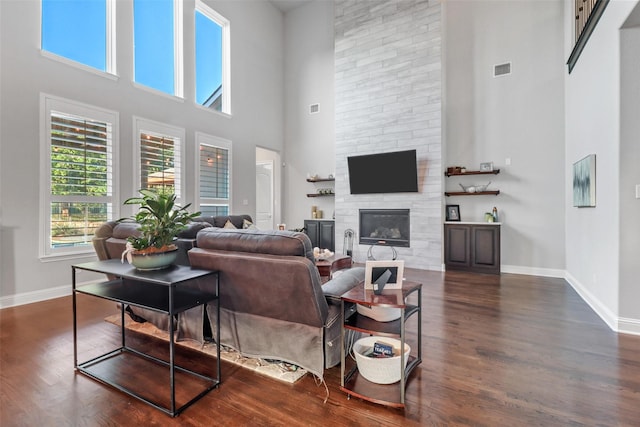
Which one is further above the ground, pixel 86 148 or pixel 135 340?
pixel 86 148

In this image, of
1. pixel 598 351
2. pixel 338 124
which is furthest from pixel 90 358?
pixel 338 124

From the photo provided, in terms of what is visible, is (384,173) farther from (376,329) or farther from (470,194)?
(376,329)

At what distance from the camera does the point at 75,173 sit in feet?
13.4

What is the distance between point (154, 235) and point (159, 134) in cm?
378

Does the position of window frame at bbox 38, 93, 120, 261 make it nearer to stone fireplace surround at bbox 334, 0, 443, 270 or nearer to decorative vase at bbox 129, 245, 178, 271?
decorative vase at bbox 129, 245, 178, 271

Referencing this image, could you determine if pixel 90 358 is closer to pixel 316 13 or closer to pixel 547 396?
pixel 547 396

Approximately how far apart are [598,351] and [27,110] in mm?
6265

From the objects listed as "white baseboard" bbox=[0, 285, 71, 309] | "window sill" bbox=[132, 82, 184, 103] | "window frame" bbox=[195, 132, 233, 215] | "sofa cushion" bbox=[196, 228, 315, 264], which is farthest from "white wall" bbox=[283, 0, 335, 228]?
"sofa cushion" bbox=[196, 228, 315, 264]

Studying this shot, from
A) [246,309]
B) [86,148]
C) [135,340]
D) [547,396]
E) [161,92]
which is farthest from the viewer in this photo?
[161,92]

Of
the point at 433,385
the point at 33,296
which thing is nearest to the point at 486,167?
the point at 433,385

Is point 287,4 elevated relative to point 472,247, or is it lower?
elevated

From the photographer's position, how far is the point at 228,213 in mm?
6578

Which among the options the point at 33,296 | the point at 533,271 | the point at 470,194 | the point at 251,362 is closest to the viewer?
the point at 251,362

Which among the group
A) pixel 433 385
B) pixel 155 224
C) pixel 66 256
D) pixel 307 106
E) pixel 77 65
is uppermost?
pixel 307 106
